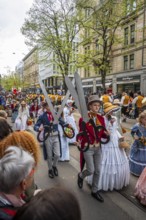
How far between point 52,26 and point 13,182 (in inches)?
940

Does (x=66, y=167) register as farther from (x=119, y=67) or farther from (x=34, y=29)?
(x=119, y=67)

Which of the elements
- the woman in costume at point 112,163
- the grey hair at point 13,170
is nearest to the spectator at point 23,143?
the grey hair at point 13,170

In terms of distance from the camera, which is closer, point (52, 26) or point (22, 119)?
point (22, 119)

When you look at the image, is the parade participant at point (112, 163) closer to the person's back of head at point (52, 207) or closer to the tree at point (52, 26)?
the person's back of head at point (52, 207)

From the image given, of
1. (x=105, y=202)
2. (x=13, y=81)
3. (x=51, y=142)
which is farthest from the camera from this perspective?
(x=13, y=81)

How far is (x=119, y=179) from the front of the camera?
430cm

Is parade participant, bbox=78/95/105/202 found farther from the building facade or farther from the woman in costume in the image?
the building facade

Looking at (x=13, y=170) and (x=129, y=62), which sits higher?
(x=129, y=62)

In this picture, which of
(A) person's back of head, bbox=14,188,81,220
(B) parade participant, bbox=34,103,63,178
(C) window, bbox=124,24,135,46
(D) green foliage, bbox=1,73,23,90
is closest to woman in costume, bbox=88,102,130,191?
(B) parade participant, bbox=34,103,63,178

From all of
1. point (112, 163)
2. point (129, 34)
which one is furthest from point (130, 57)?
point (112, 163)

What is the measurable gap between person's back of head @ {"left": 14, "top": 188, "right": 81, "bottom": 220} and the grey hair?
412 mm

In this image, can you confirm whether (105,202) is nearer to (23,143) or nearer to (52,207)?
(23,143)

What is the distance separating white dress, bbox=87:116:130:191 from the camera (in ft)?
13.9

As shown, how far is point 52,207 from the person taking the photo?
41.2 inches
